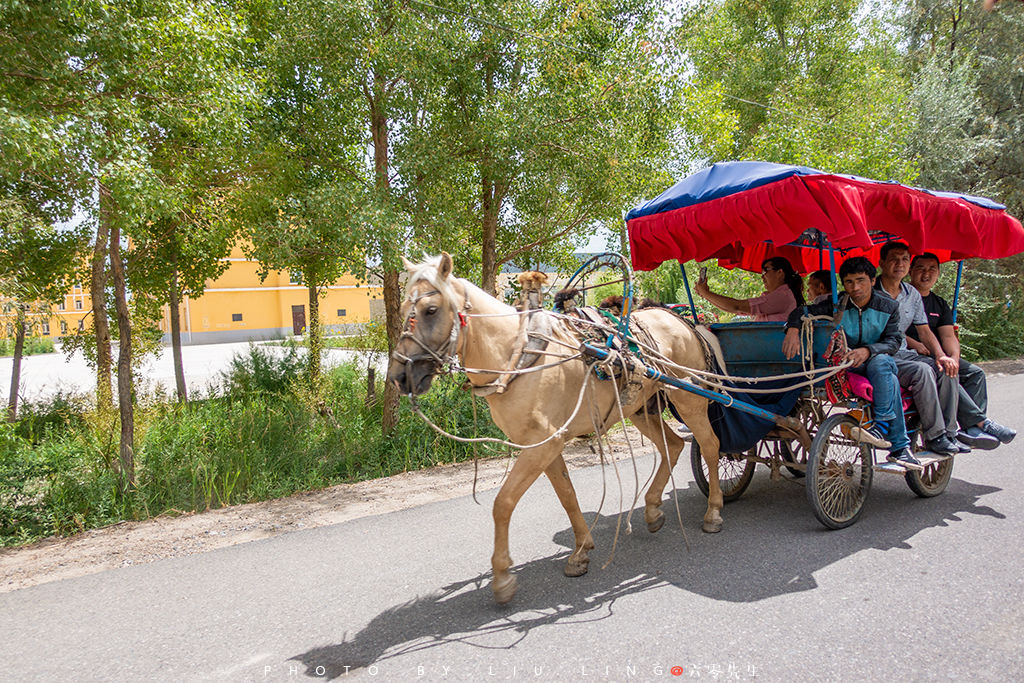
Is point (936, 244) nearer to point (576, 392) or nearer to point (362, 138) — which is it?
point (576, 392)

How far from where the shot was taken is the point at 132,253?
30.8ft

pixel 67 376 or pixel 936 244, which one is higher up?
pixel 936 244

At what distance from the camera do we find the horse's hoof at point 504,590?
377 centimetres

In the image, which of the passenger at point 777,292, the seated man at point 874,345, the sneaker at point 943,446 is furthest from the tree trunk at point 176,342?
the sneaker at point 943,446

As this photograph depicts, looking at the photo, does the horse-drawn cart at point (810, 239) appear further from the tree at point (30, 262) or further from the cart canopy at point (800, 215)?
the tree at point (30, 262)

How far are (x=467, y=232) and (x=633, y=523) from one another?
236 inches

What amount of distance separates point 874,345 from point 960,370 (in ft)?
5.03

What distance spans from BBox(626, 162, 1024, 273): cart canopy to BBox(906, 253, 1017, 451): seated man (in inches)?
17.4

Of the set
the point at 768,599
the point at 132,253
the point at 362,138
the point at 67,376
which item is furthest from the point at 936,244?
the point at 67,376

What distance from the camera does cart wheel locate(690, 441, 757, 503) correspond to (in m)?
5.65

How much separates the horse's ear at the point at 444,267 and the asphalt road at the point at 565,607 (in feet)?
6.56

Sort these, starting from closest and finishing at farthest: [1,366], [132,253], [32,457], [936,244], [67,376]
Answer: [936,244] < [32,457] < [132,253] < [67,376] < [1,366]

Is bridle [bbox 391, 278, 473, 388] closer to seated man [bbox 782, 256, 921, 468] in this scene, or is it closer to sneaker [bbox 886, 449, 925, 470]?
seated man [bbox 782, 256, 921, 468]

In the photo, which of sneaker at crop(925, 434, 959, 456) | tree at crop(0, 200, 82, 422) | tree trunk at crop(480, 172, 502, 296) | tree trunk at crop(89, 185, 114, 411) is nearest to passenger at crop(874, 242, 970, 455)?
sneaker at crop(925, 434, 959, 456)
